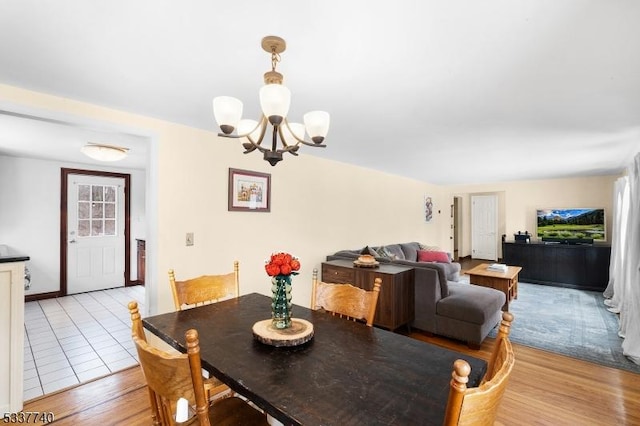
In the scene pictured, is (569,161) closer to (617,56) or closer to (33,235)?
(617,56)

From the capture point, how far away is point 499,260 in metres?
7.57

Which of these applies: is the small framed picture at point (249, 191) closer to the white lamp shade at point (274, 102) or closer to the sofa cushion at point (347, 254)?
the sofa cushion at point (347, 254)

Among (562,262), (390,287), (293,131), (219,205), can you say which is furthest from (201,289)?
(562,262)

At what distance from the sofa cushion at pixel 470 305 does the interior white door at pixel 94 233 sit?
17.5ft

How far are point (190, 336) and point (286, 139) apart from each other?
1208mm

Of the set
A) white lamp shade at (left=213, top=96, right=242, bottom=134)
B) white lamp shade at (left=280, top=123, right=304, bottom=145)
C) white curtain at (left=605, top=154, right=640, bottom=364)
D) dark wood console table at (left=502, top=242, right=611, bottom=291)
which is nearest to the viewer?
white lamp shade at (left=213, top=96, right=242, bottom=134)

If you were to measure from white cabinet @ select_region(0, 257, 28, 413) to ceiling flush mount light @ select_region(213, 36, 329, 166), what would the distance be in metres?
1.82

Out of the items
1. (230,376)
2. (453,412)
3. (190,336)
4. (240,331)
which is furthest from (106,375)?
(453,412)

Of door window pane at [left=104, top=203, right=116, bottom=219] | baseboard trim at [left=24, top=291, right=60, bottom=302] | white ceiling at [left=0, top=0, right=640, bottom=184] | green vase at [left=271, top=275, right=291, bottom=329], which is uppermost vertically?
white ceiling at [left=0, top=0, right=640, bottom=184]

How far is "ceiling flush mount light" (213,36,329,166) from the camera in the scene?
136 centimetres

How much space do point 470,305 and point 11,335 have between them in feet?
12.5

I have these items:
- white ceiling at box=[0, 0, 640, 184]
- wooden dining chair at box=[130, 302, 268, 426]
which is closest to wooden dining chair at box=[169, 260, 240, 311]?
wooden dining chair at box=[130, 302, 268, 426]

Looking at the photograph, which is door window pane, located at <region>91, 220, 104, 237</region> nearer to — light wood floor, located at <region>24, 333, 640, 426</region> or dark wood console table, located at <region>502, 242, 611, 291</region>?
light wood floor, located at <region>24, 333, 640, 426</region>

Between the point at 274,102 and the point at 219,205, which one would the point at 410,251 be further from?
the point at 274,102
